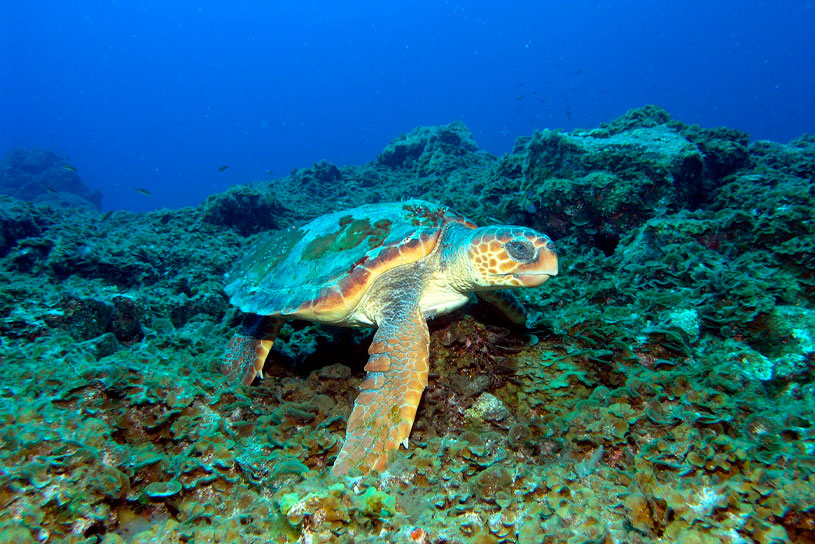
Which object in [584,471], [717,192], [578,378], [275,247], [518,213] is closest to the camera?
[584,471]

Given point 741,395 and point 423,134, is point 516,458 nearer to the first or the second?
point 741,395

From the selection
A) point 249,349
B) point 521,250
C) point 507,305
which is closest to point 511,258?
point 521,250

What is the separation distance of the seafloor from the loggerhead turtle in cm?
30

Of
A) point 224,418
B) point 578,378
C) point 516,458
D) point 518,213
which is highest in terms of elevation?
point 518,213

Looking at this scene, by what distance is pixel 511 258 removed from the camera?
116 inches

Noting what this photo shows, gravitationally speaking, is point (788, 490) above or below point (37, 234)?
above

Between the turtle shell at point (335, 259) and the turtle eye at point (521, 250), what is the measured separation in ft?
2.53

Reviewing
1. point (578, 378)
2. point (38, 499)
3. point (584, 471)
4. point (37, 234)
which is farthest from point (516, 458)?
point (37, 234)

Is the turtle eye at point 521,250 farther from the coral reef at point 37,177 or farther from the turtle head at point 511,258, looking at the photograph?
the coral reef at point 37,177

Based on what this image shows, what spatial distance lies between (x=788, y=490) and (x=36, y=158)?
4405cm

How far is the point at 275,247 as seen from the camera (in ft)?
14.3

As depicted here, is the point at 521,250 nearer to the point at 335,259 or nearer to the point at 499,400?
the point at 499,400

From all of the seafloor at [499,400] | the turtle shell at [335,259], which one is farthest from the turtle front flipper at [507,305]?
the turtle shell at [335,259]

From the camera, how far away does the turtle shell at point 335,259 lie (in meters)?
3.17
